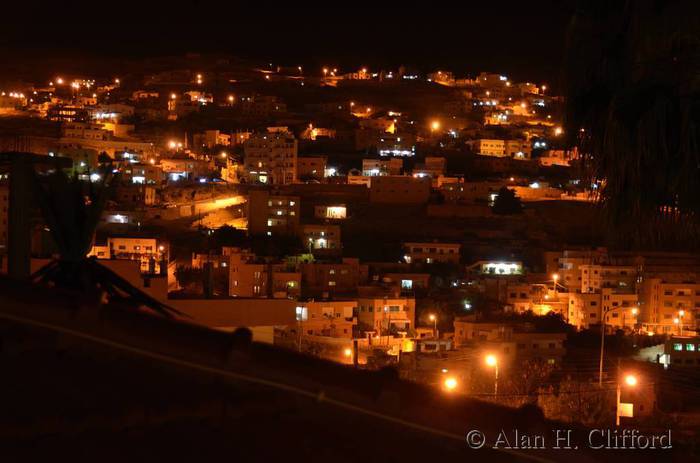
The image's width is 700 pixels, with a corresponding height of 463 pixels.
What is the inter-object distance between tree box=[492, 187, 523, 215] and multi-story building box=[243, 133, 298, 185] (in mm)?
8547

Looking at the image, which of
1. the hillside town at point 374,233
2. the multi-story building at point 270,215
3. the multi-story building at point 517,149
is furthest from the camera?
the multi-story building at point 517,149

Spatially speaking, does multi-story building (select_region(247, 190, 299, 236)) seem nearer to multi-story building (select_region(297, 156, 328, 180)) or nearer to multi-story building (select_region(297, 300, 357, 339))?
multi-story building (select_region(297, 156, 328, 180))

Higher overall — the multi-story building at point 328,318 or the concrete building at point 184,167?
the concrete building at point 184,167

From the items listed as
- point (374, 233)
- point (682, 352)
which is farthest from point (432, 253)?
point (682, 352)

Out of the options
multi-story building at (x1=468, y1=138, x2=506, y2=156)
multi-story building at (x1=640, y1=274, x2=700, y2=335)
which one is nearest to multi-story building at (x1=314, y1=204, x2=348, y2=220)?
multi-story building at (x1=640, y1=274, x2=700, y2=335)

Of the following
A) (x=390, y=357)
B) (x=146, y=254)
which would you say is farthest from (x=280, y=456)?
(x=146, y=254)

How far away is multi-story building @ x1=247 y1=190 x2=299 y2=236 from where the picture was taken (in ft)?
106

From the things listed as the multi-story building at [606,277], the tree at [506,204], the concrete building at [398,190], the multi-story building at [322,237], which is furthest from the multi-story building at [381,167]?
the multi-story building at [606,277]

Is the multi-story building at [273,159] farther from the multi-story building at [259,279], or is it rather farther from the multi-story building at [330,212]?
the multi-story building at [259,279]

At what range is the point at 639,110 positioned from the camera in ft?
10.8

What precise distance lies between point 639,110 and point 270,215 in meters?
29.5

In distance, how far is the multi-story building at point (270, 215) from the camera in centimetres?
3241

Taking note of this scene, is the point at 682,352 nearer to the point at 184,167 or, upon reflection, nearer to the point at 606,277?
the point at 606,277

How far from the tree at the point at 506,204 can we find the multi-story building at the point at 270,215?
847 cm
